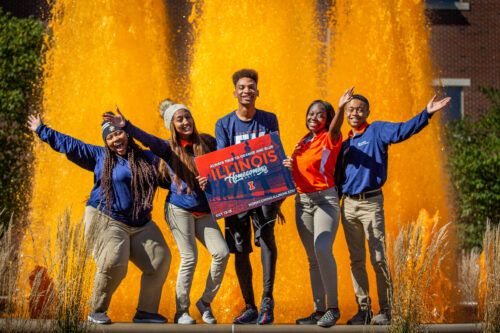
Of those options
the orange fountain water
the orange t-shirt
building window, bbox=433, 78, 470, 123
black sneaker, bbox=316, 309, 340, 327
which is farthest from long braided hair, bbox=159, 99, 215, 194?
building window, bbox=433, 78, 470, 123

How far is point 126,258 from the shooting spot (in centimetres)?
469

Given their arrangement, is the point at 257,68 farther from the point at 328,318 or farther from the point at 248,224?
the point at 328,318

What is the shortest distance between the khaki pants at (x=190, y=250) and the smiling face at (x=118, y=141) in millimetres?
570

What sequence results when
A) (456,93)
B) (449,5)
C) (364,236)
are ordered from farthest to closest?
1. (449,5)
2. (456,93)
3. (364,236)

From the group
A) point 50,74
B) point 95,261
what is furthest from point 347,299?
point 50,74

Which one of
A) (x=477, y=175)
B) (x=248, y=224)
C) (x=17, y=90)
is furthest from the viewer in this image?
(x=17, y=90)

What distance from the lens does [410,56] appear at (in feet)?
26.3

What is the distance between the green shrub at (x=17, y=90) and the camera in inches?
459

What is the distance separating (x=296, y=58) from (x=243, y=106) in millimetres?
3239

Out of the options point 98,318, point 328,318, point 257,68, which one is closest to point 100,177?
point 98,318

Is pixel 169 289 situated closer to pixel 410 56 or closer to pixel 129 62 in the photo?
pixel 129 62

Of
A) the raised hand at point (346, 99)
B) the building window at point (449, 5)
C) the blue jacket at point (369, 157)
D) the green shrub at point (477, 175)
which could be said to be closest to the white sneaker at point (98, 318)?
the blue jacket at point (369, 157)

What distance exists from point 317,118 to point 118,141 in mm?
1550

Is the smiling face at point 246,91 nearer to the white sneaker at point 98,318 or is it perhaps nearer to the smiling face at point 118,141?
the smiling face at point 118,141
